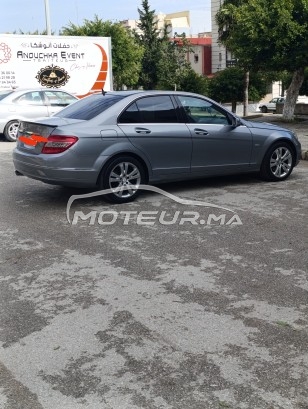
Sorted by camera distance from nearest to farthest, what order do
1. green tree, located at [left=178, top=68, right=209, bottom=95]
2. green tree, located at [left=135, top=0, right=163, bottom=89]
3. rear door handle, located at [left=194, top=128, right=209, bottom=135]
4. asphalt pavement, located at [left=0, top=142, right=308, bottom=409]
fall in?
asphalt pavement, located at [left=0, top=142, right=308, bottom=409]
rear door handle, located at [left=194, top=128, right=209, bottom=135]
green tree, located at [left=178, top=68, right=209, bottom=95]
green tree, located at [left=135, top=0, right=163, bottom=89]

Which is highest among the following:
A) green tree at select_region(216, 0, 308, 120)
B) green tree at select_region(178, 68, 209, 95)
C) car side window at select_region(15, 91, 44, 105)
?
green tree at select_region(216, 0, 308, 120)

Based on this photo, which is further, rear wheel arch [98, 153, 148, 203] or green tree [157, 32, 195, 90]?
green tree [157, 32, 195, 90]

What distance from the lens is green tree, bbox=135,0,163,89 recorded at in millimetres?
54438

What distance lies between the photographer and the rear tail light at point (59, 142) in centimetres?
698

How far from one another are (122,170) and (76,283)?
2.94 meters

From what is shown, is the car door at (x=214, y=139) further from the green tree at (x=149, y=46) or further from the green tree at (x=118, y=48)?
the green tree at (x=149, y=46)

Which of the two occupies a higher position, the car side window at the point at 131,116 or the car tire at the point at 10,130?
the car side window at the point at 131,116

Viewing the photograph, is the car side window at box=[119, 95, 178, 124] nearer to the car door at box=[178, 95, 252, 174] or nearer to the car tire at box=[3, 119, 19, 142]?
the car door at box=[178, 95, 252, 174]

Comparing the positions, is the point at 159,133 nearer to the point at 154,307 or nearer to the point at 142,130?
the point at 142,130

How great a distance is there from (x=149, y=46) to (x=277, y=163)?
4940cm

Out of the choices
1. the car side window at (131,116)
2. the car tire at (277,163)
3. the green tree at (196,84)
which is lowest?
the car tire at (277,163)

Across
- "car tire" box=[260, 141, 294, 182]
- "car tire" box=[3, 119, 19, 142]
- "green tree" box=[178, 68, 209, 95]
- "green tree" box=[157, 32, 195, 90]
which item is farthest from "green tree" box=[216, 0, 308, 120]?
"green tree" box=[157, 32, 195, 90]

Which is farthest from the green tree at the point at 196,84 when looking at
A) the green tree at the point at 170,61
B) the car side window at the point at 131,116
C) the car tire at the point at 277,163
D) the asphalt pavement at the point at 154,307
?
the asphalt pavement at the point at 154,307

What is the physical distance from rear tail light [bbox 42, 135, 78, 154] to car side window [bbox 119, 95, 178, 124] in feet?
2.69
